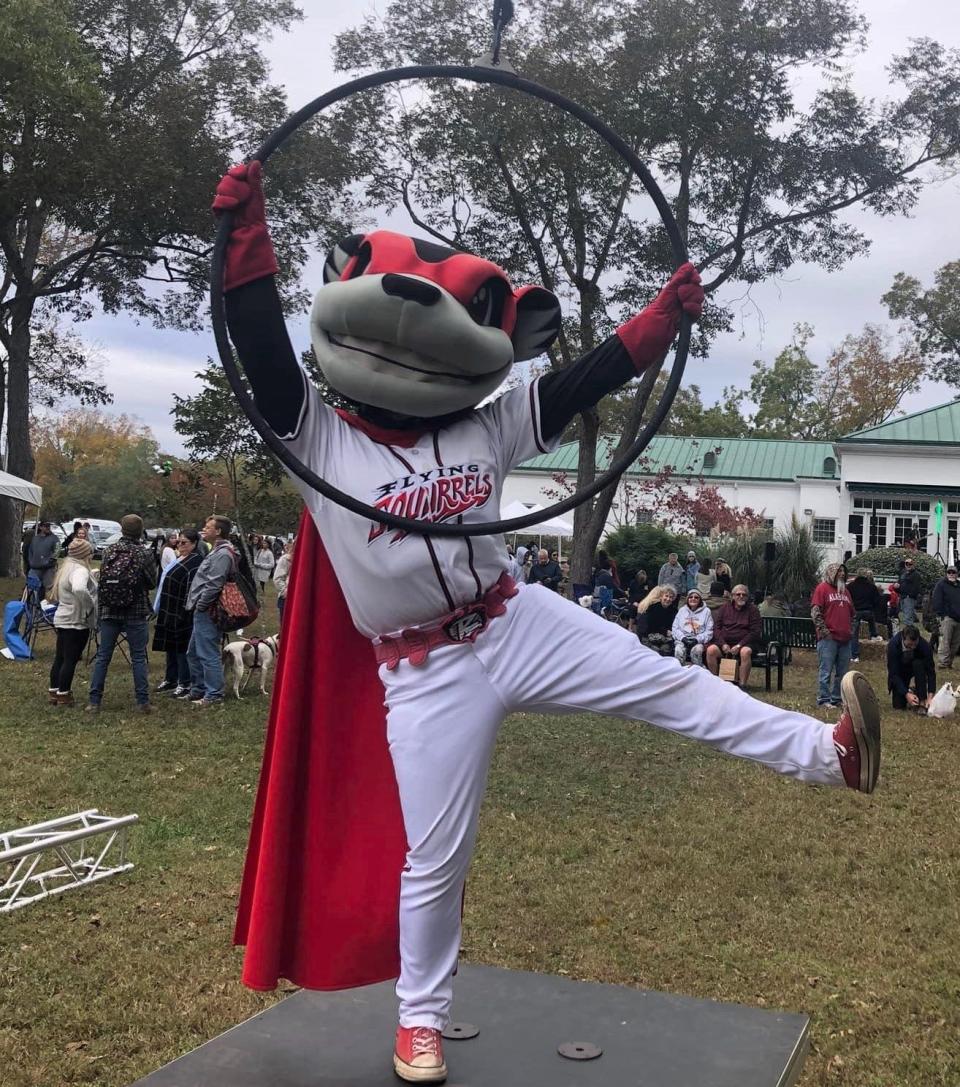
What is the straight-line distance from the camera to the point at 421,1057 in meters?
3.21

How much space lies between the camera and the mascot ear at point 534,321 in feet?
11.5

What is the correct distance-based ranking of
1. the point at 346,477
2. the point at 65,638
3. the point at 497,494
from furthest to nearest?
the point at 65,638 → the point at 497,494 → the point at 346,477

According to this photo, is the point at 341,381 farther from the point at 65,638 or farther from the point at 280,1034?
the point at 65,638

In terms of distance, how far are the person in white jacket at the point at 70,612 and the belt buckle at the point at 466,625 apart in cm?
850

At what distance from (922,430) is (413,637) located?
35.0m

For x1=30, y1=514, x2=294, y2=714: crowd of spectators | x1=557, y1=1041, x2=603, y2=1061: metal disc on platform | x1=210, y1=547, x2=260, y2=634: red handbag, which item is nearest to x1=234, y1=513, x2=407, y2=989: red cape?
x1=557, y1=1041, x2=603, y2=1061: metal disc on platform

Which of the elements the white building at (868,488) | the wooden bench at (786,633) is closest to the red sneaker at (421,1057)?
the wooden bench at (786,633)

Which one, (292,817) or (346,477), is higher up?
(346,477)

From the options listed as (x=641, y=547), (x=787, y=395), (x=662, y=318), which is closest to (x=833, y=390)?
(x=787, y=395)

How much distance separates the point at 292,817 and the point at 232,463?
20852mm

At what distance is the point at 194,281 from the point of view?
1988 centimetres

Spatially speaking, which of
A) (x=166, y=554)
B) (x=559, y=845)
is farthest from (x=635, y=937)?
(x=166, y=554)

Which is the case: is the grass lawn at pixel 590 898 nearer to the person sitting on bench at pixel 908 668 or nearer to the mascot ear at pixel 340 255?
the person sitting on bench at pixel 908 668

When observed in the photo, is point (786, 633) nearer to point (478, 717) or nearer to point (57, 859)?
point (57, 859)
